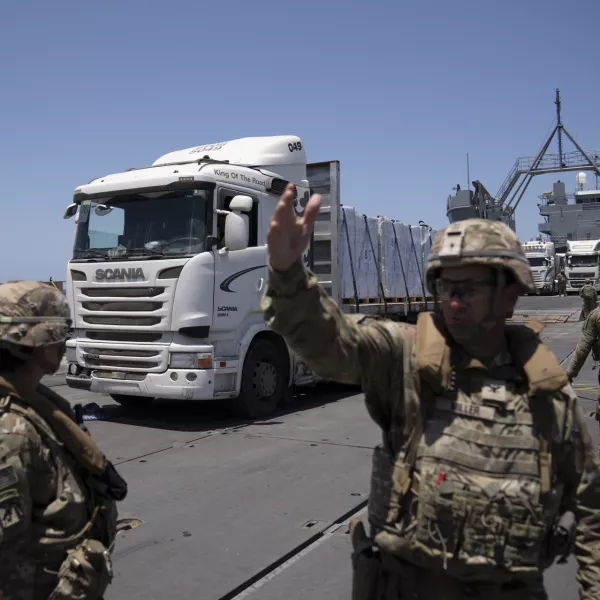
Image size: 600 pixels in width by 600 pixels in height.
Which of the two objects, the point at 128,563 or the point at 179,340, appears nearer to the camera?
the point at 128,563

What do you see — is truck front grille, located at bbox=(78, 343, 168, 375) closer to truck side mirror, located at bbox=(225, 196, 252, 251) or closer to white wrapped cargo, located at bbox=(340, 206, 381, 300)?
truck side mirror, located at bbox=(225, 196, 252, 251)

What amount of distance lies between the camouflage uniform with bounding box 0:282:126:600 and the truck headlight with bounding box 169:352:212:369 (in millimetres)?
5094

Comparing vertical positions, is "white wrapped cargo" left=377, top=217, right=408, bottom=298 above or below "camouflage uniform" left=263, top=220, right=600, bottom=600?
above

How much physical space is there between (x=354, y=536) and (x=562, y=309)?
87.3 feet

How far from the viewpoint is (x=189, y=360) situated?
723 centimetres

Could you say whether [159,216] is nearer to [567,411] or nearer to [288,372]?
[288,372]

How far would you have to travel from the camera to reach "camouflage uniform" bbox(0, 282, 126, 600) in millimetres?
1863

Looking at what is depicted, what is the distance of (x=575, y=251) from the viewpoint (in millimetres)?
37062

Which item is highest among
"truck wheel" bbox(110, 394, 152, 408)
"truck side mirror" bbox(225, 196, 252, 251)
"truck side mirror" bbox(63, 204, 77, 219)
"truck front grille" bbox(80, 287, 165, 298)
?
"truck side mirror" bbox(63, 204, 77, 219)

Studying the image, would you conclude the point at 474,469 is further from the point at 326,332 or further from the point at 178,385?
the point at 178,385

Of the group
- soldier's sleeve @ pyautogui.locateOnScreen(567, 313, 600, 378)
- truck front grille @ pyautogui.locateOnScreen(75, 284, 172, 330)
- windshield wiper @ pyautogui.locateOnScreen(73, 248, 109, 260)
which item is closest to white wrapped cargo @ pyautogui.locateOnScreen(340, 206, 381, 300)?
truck front grille @ pyautogui.locateOnScreen(75, 284, 172, 330)

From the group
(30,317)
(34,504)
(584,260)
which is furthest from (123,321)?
(584,260)

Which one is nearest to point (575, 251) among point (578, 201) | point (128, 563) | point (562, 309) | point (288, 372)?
point (562, 309)

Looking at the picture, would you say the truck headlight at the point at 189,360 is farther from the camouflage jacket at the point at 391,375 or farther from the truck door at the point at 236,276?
the camouflage jacket at the point at 391,375
